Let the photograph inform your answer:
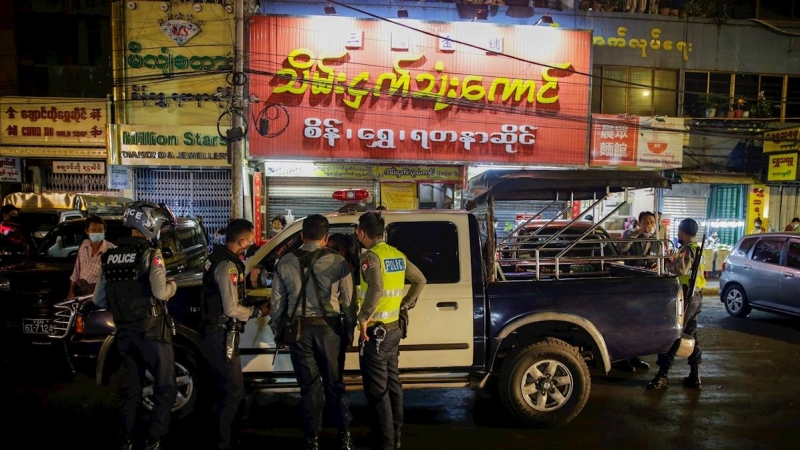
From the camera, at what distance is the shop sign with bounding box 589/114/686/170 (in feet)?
44.5

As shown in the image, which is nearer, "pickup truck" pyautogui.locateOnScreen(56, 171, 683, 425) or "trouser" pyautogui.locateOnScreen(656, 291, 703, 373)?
"pickup truck" pyautogui.locateOnScreen(56, 171, 683, 425)

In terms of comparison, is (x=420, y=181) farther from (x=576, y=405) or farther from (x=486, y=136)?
(x=576, y=405)

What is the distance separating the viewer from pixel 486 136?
43.4ft

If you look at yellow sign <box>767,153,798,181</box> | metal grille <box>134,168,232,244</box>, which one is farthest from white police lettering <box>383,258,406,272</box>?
yellow sign <box>767,153,798,181</box>

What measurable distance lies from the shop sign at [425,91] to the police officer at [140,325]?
9.00 m

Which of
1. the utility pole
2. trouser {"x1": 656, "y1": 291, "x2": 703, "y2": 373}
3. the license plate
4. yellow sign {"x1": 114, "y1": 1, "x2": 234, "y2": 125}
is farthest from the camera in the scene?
yellow sign {"x1": 114, "y1": 1, "x2": 234, "y2": 125}

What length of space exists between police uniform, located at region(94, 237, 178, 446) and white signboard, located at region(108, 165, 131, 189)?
9.75 meters

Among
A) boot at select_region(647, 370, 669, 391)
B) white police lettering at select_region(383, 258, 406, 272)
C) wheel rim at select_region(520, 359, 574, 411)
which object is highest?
white police lettering at select_region(383, 258, 406, 272)

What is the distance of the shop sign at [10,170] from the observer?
12.5 metres

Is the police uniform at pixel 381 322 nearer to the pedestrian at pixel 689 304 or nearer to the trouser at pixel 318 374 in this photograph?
the trouser at pixel 318 374

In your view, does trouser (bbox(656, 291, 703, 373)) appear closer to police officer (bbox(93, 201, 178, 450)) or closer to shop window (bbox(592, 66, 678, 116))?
police officer (bbox(93, 201, 178, 450))

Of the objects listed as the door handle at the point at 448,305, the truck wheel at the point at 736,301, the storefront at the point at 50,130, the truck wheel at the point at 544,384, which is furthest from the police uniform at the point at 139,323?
the storefront at the point at 50,130

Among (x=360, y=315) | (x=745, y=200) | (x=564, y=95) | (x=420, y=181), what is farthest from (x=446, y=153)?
(x=360, y=315)

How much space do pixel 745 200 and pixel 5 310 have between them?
16915mm
